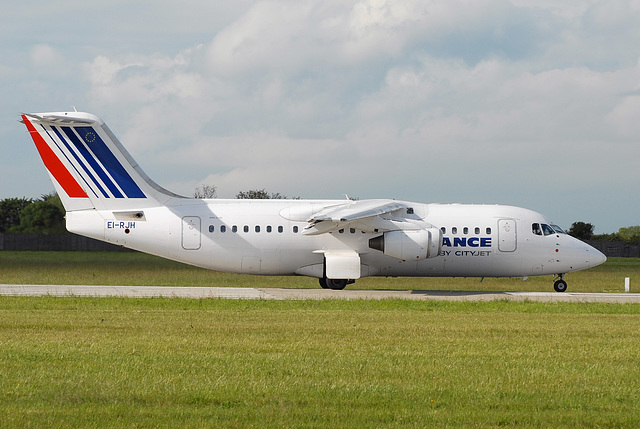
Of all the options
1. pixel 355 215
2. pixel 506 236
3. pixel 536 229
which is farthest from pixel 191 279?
pixel 536 229

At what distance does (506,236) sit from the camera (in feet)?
108

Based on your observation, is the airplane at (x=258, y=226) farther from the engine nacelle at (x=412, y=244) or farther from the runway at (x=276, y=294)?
the runway at (x=276, y=294)

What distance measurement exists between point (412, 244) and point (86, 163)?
42.9 ft

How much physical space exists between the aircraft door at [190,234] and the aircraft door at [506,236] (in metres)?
12.2

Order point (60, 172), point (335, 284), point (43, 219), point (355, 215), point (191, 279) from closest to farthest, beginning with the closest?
point (355, 215), point (60, 172), point (335, 284), point (191, 279), point (43, 219)

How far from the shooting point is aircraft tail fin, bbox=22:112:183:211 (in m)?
31.1

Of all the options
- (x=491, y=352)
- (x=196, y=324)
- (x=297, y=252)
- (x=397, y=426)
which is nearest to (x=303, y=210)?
(x=297, y=252)

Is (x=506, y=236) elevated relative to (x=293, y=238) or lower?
elevated

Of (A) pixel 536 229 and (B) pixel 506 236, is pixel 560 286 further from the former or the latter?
(B) pixel 506 236

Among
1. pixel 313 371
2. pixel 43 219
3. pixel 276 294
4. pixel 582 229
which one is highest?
pixel 582 229

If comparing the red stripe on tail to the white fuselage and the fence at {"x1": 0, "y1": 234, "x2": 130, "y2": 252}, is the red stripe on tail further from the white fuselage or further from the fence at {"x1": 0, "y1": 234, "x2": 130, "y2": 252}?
the fence at {"x1": 0, "y1": 234, "x2": 130, "y2": 252}

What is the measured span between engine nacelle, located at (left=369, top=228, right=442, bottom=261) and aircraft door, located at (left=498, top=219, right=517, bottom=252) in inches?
129

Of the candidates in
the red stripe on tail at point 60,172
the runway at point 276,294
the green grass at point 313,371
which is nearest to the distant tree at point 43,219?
the red stripe on tail at point 60,172

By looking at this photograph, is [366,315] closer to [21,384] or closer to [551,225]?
[21,384]
